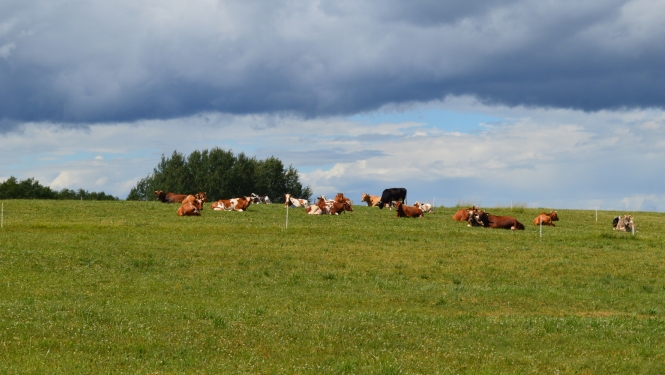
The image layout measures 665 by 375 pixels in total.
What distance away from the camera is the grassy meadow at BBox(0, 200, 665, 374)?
13.5 m

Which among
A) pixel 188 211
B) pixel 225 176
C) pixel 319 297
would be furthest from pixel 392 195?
pixel 225 176

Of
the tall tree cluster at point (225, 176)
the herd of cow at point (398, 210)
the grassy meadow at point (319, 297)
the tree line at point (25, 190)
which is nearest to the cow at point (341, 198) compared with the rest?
the herd of cow at point (398, 210)

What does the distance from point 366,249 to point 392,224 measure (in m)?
10.5

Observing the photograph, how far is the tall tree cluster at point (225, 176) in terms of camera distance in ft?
413

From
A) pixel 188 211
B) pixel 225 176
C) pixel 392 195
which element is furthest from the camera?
pixel 225 176

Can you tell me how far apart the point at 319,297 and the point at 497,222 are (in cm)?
2608

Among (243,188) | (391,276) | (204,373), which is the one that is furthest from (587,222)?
(243,188)

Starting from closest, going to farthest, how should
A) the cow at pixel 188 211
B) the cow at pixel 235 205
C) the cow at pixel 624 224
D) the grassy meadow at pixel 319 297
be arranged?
1. the grassy meadow at pixel 319 297
2. the cow at pixel 188 211
3. the cow at pixel 624 224
4. the cow at pixel 235 205

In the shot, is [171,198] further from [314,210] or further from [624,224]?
[624,224]

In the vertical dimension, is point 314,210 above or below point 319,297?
above

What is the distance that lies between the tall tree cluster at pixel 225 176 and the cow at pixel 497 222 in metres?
78.8

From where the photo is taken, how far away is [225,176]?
126m

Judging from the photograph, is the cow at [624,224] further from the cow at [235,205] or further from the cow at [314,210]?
the cow at [235,205]

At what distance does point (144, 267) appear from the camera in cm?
2636
